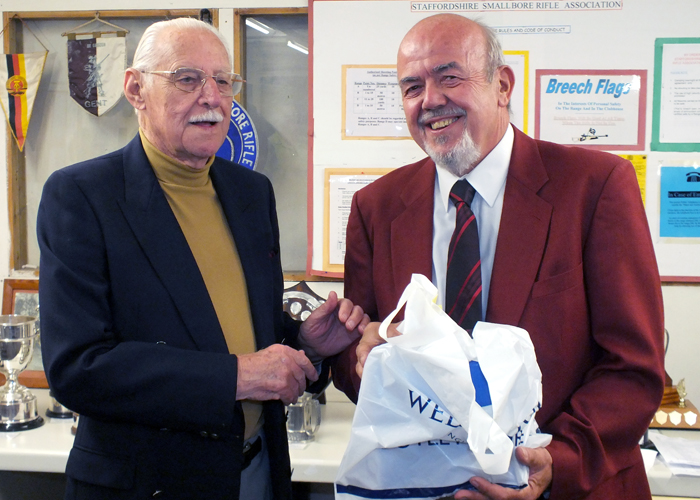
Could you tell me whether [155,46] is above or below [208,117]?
above

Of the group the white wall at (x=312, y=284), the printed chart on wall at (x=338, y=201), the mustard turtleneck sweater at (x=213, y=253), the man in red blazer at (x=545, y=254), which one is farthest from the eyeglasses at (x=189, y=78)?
the white wall at (x=312, y=284)

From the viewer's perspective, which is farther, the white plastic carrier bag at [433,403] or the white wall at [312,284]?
the white wall at [312,284]

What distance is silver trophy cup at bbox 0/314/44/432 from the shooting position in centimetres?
200

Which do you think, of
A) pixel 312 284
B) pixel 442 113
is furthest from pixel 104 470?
pixel 312 284

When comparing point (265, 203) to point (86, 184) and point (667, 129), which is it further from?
point (667, 129)

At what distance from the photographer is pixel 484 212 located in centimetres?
132

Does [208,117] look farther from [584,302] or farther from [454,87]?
[584,302]

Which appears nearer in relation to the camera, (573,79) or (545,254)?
(545,254)

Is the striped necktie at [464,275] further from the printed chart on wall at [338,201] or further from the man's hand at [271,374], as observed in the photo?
the printed chart on wall at [338,201]

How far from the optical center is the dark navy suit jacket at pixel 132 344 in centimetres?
118

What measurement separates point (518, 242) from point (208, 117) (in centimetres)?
72

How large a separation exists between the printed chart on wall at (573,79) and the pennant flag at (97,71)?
2.45 ft

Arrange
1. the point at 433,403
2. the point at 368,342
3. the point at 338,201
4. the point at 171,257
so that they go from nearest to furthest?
the point at 433,403 → the point at 368,342 → the point at 171,257 → the point at 338,201

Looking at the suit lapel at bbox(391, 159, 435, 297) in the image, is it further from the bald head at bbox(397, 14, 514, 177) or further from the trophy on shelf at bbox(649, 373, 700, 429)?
the trophy on shelf at bbox(649, 373, 700, 429)
